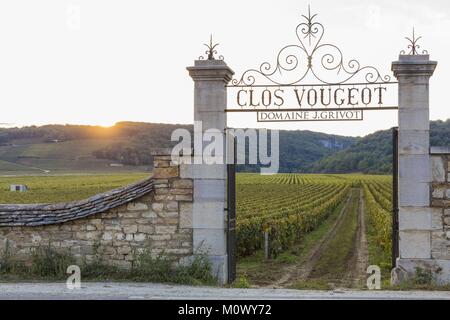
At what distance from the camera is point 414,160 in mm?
10969

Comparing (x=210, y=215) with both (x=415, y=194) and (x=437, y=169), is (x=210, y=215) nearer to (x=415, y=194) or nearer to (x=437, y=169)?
(x=415, y=194)

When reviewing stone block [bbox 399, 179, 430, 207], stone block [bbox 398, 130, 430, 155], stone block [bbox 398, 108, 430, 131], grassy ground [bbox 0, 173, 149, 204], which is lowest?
grassy ground [bbox 0, 173, 149, 204]

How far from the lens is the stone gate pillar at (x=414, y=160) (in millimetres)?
10914

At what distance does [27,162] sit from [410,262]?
323 feet

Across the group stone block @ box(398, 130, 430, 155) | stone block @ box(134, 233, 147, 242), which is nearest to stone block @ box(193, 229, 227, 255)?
stone block @ box(134, 233, 147, 242)

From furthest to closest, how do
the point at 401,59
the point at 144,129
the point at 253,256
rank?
the point at 144,129 → the point at 253,256 → the point at 401,59

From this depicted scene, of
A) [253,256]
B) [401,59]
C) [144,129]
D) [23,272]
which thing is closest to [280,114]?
[401,59]

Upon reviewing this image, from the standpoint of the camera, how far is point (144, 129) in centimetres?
9362

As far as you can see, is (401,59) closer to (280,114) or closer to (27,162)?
(280,114)

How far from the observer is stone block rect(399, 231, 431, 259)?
35.8ft

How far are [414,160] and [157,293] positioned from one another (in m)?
4.63

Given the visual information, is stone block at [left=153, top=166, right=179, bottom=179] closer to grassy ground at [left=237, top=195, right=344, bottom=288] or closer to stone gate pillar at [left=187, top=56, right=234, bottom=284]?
stone gate pillar at [left=187, top=56, right=234, bottom=284]

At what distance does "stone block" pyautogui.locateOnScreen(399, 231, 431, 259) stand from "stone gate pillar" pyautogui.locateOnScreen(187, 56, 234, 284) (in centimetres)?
295

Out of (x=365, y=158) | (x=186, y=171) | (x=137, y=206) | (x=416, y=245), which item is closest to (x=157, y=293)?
(x=137, y=206)
